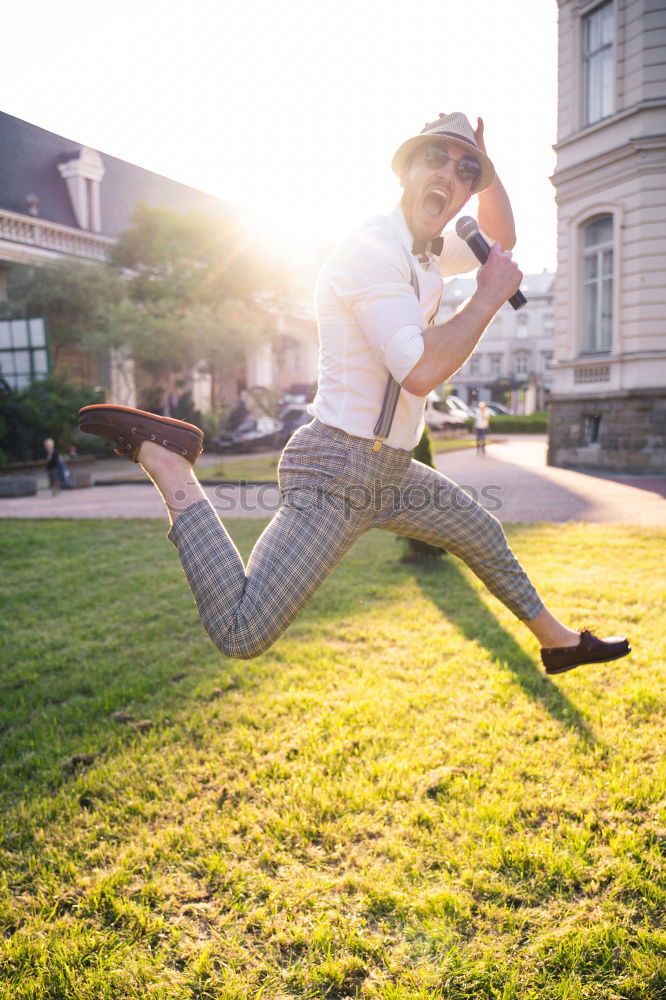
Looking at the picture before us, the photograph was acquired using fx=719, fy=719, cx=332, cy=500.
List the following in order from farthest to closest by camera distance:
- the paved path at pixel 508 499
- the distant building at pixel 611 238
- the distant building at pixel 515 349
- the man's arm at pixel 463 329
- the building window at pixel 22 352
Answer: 1. the distant building at pixel 515 349
2. the building window at pixel 22 352
3. the distant building at pixel 611 238
4. the paved path at pixel 508 499
5. the man's arm at pixel 463 329

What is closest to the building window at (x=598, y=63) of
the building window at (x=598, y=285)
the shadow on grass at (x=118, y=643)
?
the building window at (x=598, y=285)

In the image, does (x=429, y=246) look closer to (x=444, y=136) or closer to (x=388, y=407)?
(x=444, y=136)

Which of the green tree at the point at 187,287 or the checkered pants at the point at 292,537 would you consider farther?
the green tree at the point at 187,287

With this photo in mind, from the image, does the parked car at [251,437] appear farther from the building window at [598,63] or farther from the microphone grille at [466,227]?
the microphone grille at [466,227]

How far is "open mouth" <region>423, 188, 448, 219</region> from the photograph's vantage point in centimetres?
255

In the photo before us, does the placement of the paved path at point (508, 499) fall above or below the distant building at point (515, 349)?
below

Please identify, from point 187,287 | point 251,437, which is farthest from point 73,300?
point 251,437

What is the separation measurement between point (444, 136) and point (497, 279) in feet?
1.84

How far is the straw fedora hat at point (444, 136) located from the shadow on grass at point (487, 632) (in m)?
2.75

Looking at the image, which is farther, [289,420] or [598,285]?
[289,420]

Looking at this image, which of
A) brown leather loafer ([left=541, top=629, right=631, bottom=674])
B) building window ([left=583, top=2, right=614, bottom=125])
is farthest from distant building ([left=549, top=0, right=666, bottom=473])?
brown leather loafer ([left=541, top=629, right=631, bottom=674])

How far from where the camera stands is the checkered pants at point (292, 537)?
8.21 ft

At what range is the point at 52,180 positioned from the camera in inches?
1302

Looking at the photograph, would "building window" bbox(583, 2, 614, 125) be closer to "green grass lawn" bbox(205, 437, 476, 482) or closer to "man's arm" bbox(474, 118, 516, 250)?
"green grass lawn" bbox(205, 437, 476, 482)
